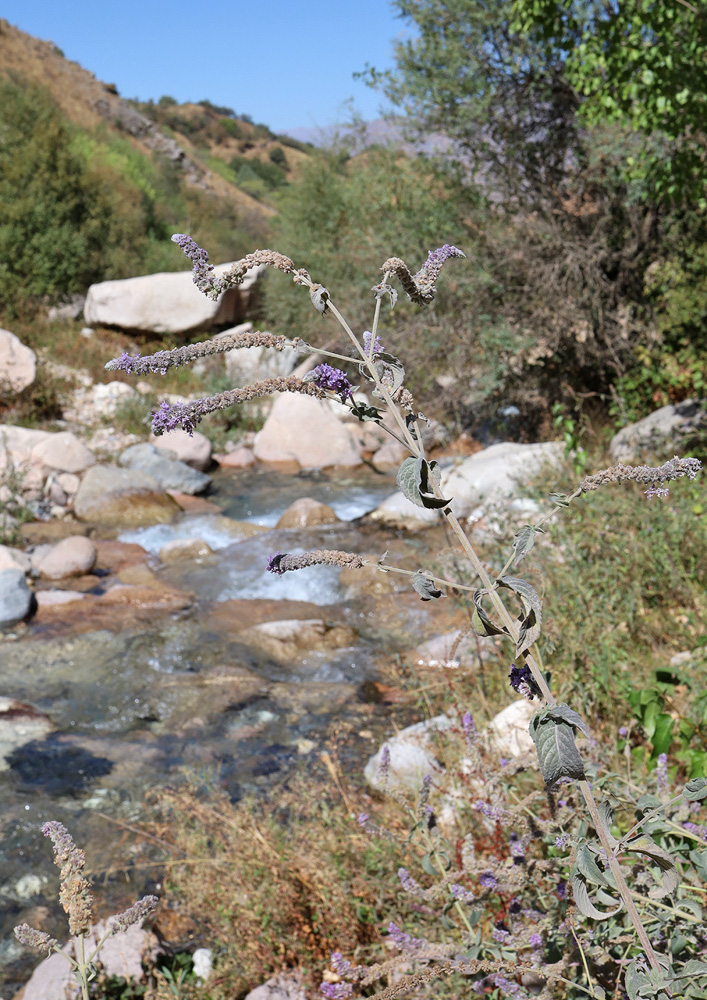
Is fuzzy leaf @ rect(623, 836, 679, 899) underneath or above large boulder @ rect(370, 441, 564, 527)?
above

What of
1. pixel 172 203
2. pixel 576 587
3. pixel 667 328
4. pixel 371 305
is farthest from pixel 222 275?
pixel 172 203

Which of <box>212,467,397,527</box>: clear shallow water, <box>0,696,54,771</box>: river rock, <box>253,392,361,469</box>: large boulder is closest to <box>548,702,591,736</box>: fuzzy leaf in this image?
<box>0,696,54,771</box>: river rock

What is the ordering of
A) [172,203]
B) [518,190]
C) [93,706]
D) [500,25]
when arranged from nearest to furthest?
[93,706] → [500,25] → [518,190] → [172,203]

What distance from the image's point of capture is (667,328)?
7.45m

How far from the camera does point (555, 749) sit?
0.89 m

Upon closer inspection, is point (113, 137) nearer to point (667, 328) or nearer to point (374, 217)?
point (374, 217)

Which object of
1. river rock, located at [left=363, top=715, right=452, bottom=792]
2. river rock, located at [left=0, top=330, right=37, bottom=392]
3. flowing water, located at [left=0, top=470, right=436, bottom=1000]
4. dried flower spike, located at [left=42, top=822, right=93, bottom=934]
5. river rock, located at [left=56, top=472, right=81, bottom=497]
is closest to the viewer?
dried flower spike, located at [left=42, top=822, right=93, bottom=934]

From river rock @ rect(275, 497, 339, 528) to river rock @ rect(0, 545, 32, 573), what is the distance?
8.16 feet

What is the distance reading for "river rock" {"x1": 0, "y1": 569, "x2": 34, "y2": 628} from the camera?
590cm

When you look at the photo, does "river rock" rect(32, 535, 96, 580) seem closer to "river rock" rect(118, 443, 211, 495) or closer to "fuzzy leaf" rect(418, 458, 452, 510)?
"river rock" rect(118, 443, 211, 495)

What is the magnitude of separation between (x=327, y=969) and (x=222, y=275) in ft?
6.95

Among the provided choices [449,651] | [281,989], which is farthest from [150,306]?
[281,989]

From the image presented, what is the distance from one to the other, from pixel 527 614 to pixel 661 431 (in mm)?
5622

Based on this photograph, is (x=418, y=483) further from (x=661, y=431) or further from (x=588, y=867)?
(x=661, y=431)
